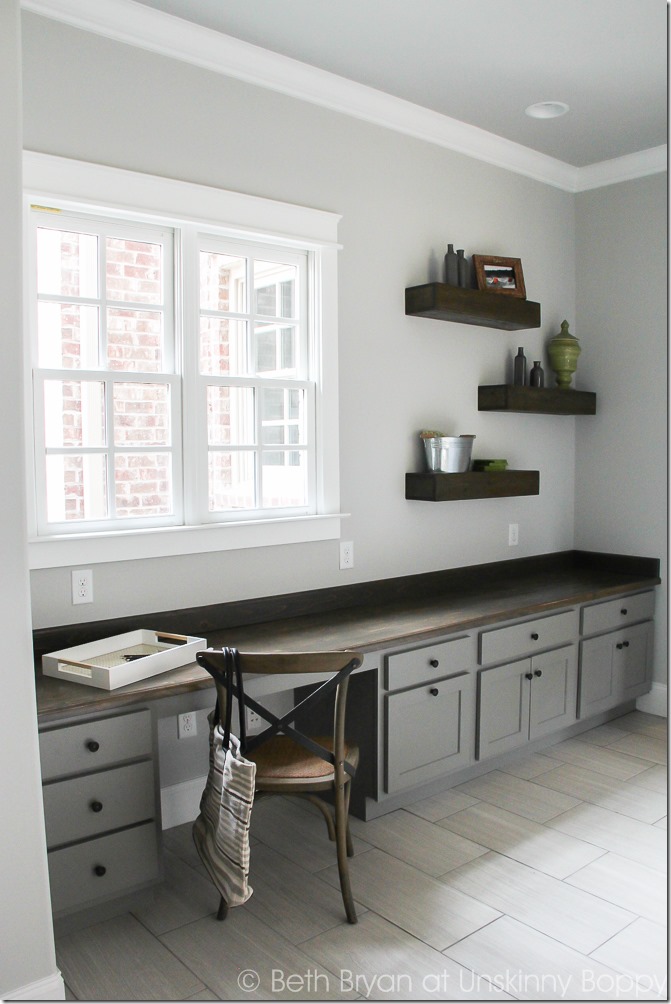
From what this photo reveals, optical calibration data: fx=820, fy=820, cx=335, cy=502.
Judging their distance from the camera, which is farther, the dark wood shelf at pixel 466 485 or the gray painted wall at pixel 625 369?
the gray painted wall at pixel 625 369

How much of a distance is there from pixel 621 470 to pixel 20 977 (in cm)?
366

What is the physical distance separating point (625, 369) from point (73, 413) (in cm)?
300

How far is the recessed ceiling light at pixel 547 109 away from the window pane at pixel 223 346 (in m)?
1.68

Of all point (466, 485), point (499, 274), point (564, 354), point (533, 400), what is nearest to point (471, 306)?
point (499, 274)

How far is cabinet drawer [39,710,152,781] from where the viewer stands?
2.27 metres

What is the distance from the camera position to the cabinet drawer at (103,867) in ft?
7.48

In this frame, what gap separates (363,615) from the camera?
338cm

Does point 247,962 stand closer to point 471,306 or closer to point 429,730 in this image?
point 429,730

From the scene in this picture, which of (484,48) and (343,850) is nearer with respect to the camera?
(343,850)

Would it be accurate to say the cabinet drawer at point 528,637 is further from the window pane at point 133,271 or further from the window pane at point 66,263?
the window pane at point 66,263

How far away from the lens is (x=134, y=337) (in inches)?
113

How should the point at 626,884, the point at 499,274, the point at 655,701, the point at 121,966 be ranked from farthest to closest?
the point at 655,701 → the point at 499,274 → the point at 626,884 → the point at 121,966

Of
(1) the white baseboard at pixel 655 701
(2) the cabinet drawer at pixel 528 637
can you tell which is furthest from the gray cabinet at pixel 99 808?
(1) the white baseboard at pixel 655 701

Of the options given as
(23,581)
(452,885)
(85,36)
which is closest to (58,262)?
(85,36)
